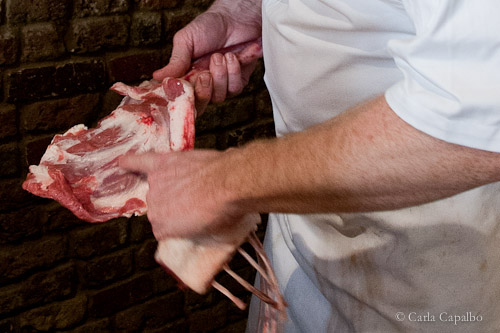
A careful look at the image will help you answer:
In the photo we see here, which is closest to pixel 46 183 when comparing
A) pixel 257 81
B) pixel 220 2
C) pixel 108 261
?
pixel 220 2

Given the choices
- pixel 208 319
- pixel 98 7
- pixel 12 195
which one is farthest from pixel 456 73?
pixel 208 319

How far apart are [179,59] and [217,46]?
0.10m

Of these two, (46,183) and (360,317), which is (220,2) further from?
(360,317)

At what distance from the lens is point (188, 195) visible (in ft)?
2.49

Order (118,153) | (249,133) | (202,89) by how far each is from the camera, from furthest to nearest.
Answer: (249,133), (202,89), (118,153)

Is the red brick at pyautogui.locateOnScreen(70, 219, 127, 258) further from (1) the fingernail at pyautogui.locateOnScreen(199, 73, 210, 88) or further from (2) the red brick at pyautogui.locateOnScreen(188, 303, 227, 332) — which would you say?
(1) the fingernail at pyautogui.locateOnScreen(199, 73, 210, 88)

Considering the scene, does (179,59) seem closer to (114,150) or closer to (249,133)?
(114,150)

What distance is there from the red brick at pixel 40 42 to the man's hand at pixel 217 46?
390 mm

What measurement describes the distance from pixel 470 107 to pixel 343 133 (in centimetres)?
14

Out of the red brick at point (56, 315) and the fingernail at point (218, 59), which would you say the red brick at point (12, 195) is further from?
the fingernail at point (218, 59)

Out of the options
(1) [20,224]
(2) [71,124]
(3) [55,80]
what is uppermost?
(3) [55,80]

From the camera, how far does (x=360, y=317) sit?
1037 mm

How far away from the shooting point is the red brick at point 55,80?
1.39 meters

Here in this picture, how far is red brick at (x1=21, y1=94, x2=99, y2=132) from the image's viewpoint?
144 centimetres
